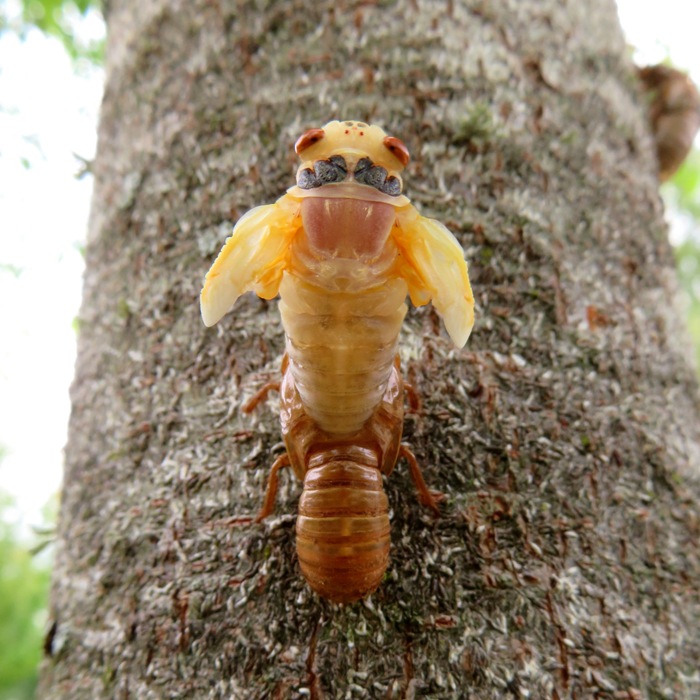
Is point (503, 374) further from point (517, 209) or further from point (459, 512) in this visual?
point (517, 209)

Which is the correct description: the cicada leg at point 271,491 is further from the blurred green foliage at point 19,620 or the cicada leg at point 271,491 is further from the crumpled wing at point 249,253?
the blurred green foliage at point 19,620

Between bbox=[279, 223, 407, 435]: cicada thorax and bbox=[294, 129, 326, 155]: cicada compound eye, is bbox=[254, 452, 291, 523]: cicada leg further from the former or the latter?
bbox=[294, 129, 326, 155]: cicada compound eye

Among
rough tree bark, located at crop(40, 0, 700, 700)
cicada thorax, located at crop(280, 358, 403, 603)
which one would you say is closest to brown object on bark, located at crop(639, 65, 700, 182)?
rough tree bark, located at crop(40, 0, 700, 700)

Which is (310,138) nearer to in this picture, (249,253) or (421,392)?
(249,253)

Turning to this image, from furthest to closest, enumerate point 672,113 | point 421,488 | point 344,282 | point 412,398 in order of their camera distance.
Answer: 1. point 672,113
2. point 412,398
3. point 421,488
4. point 344,282

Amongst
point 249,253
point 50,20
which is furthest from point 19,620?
point 249,253

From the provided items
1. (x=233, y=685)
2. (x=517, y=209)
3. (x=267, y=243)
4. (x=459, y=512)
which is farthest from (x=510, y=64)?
(x=233, y=685)

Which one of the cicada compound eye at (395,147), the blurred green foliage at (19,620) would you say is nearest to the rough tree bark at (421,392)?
the cicada compound eye at (395,147)
